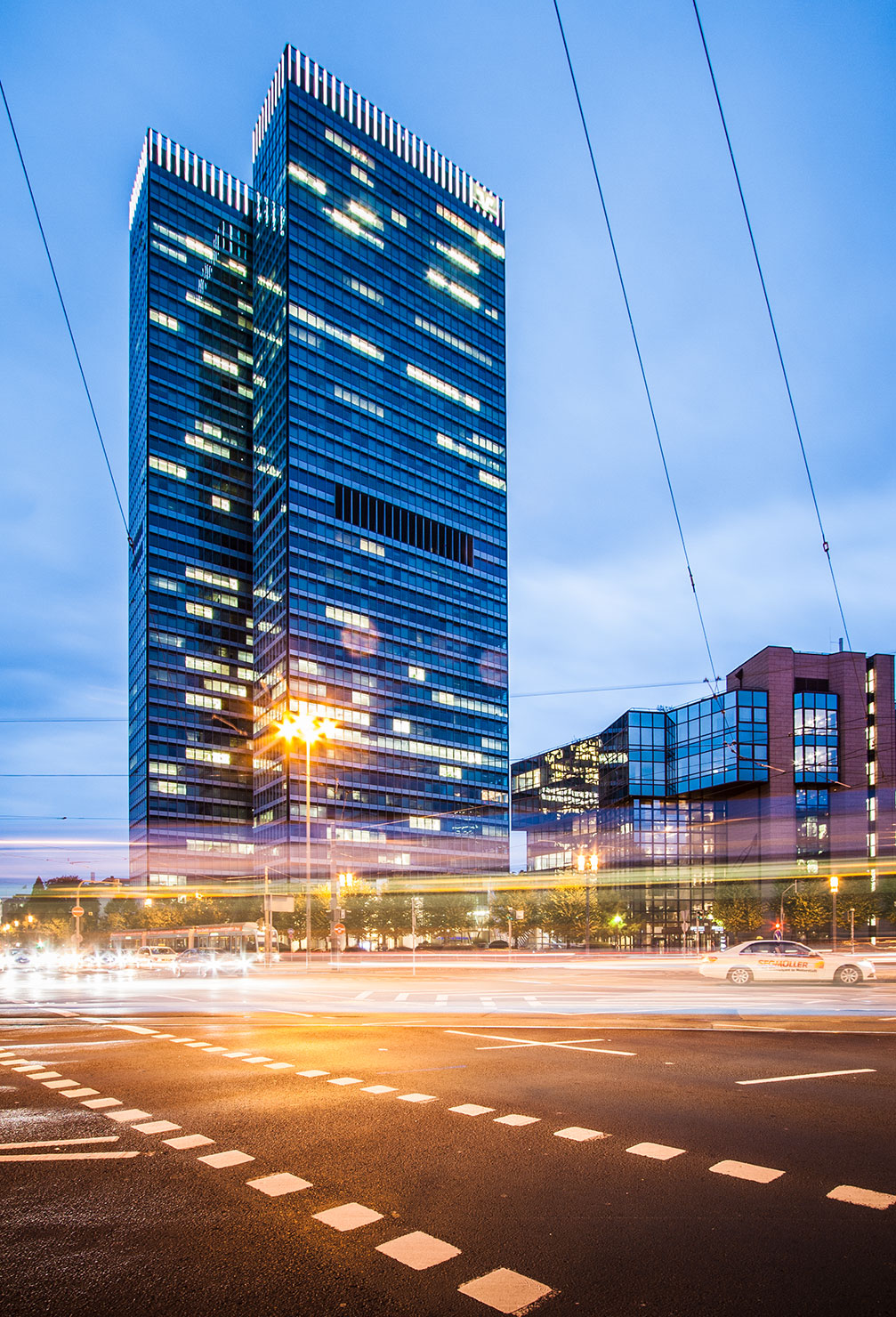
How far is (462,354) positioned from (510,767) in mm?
73931

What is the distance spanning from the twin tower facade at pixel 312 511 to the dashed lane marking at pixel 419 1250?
115m

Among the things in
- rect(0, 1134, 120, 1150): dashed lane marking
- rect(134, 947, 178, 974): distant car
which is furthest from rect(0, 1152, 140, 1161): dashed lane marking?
rect(134, 947, 178, 974): distant car

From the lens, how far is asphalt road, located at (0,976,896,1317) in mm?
4559

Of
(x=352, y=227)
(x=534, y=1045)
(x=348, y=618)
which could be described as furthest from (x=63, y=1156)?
(x=352, y=227)

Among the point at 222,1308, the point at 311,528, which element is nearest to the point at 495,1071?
the point at 222,1308

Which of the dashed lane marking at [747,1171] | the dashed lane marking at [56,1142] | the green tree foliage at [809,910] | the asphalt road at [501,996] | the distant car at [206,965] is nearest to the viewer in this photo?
the dashed lane marking at [747,1171]

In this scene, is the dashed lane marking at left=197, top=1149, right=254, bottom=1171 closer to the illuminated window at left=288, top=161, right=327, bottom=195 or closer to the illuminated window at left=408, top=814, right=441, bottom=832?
the illuminated window at left=408, top=814, right=441, bottom=832

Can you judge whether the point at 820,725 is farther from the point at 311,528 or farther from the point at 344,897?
the point at 311,528

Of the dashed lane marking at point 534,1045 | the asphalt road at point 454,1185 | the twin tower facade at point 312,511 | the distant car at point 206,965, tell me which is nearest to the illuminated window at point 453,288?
the twin tower facade at point 312,511

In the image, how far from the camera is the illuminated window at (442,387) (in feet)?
482

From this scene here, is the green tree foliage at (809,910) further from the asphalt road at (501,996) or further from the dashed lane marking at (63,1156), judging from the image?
the dashed lane marking at (63,1156)

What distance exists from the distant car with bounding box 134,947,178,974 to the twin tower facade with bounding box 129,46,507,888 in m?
50.6

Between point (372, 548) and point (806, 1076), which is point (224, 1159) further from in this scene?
point (372, 548)

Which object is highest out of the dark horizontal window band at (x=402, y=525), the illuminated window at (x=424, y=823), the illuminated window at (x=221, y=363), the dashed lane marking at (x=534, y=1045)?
the illuminated window at (x=221, y=363)
